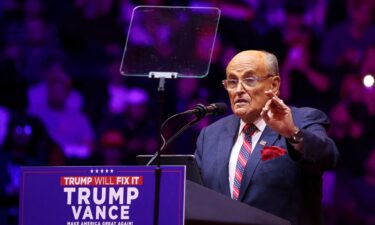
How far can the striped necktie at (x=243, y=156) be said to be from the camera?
9.54 ft

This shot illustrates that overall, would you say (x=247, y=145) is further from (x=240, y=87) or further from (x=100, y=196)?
(x=100, y=196)

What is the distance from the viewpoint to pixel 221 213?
2287 millimetres

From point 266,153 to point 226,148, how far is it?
0.43 m

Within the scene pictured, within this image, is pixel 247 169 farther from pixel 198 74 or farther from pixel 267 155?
pixel 198 74

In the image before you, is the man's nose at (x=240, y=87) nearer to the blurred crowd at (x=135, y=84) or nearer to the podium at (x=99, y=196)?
the podium at (x=99, y=196)

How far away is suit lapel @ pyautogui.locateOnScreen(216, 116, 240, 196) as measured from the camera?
293 cm

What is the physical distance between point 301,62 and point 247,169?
2297 mm

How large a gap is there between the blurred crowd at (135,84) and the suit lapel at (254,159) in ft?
6.53

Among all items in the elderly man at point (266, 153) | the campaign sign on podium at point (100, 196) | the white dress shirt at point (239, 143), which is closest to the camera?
the campaign sign on podium at point (100, 196)

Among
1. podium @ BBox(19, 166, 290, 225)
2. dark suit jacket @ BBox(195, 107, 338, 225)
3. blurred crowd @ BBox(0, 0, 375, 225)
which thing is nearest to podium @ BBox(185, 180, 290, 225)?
podium @ BBox(19, 166, 290, 225)

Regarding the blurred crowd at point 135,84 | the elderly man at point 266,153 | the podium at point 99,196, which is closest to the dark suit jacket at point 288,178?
the elderly man at point 266,153

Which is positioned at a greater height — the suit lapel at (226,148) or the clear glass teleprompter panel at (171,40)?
the clear glass teleprompter panel at (171,40)

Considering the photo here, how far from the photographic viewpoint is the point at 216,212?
2289 mm

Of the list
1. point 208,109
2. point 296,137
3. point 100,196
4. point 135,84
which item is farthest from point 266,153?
point 135,84
